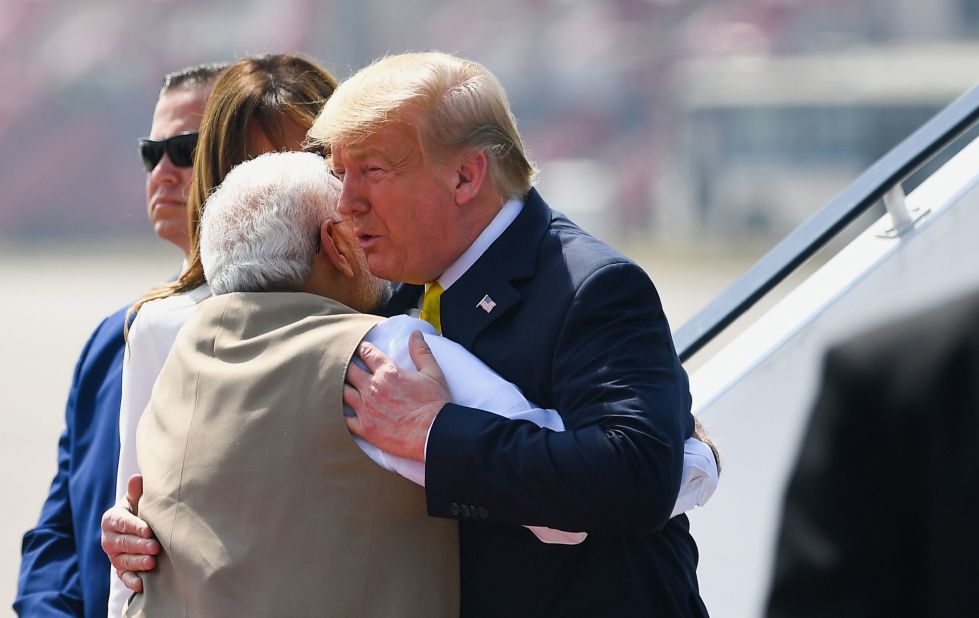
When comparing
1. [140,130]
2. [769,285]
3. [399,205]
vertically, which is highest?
[399,205]

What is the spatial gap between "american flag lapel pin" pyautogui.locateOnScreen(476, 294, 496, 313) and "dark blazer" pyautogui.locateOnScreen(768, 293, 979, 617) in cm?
46

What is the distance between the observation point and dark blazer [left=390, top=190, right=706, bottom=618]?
165cm

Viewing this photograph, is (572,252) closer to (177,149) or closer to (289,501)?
(289,501)

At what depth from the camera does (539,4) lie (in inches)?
805

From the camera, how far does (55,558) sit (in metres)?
2.49

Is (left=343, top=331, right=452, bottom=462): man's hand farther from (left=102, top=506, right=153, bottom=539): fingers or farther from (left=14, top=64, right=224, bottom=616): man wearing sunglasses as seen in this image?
(left=14, top=64, right=224, bottom=616): man wearing sunglasses

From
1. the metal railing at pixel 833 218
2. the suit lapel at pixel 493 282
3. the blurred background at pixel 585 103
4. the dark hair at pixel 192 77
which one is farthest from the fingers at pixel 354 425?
the blurred background at pixel 585 103

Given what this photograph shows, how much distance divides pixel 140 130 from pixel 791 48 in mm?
10191

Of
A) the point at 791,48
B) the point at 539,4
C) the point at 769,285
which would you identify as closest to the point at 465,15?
the point at 539,4

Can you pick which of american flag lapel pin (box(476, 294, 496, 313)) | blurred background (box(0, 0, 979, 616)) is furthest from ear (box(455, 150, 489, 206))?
blurred background (box(0, 0, 979, 616))

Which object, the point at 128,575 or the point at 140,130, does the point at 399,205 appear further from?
the point at 140,130

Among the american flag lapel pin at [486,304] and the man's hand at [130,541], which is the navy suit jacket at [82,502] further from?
the american flag lapel pin at [486,304]

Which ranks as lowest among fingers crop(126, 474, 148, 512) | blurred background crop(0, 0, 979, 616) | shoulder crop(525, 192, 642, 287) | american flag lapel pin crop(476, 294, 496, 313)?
blurred background crop(0, 0, 979, 616)

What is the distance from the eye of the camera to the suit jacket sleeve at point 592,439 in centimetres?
164
